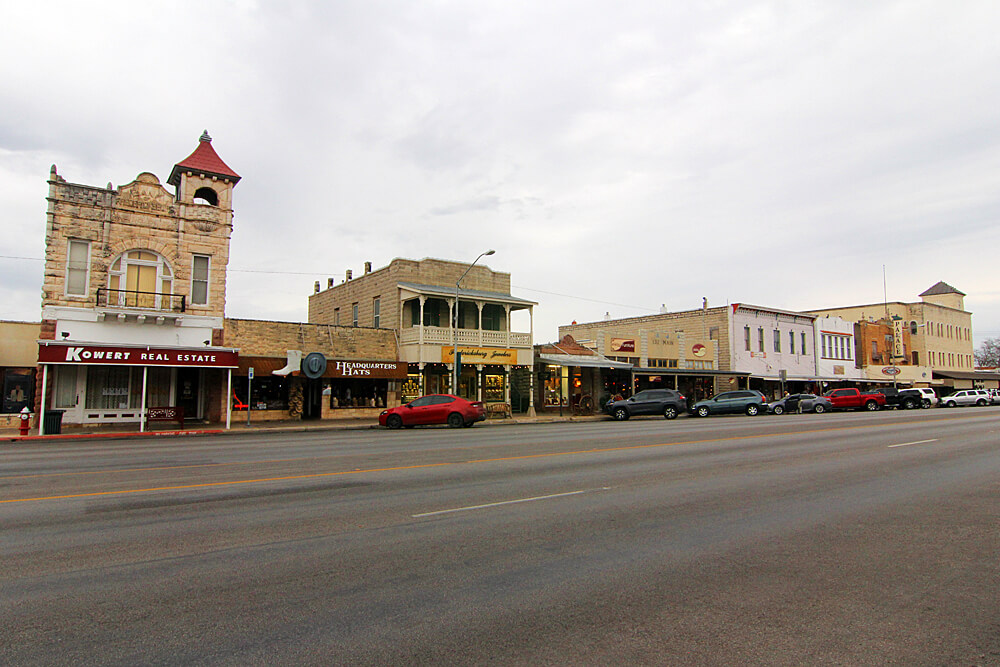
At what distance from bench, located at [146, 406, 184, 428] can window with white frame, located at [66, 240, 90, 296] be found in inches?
208

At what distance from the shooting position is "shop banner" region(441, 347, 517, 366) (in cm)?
3288

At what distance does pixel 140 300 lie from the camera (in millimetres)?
26156

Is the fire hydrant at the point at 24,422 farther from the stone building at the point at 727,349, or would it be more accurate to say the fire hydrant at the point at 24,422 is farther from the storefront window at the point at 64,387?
the stone building at the point at 727,349

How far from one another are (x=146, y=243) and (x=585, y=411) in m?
23.9

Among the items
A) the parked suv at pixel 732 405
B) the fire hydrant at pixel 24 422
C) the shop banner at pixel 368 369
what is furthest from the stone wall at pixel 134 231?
the parked suv at pixel 732 405

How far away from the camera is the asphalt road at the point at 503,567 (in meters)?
4.03

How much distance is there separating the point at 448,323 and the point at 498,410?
18.1 feet

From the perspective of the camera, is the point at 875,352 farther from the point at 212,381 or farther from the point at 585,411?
the point at 212,381

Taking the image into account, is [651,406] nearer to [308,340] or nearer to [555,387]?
[555,387]

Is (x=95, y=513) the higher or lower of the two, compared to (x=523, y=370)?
lower

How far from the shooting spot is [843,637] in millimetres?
4164

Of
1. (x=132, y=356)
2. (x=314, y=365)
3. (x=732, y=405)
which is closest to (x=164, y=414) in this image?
(x=132, y=356)

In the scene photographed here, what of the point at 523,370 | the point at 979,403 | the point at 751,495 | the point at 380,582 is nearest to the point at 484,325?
the point at 523,370

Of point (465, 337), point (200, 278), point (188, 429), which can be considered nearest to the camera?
point (188, 429)
